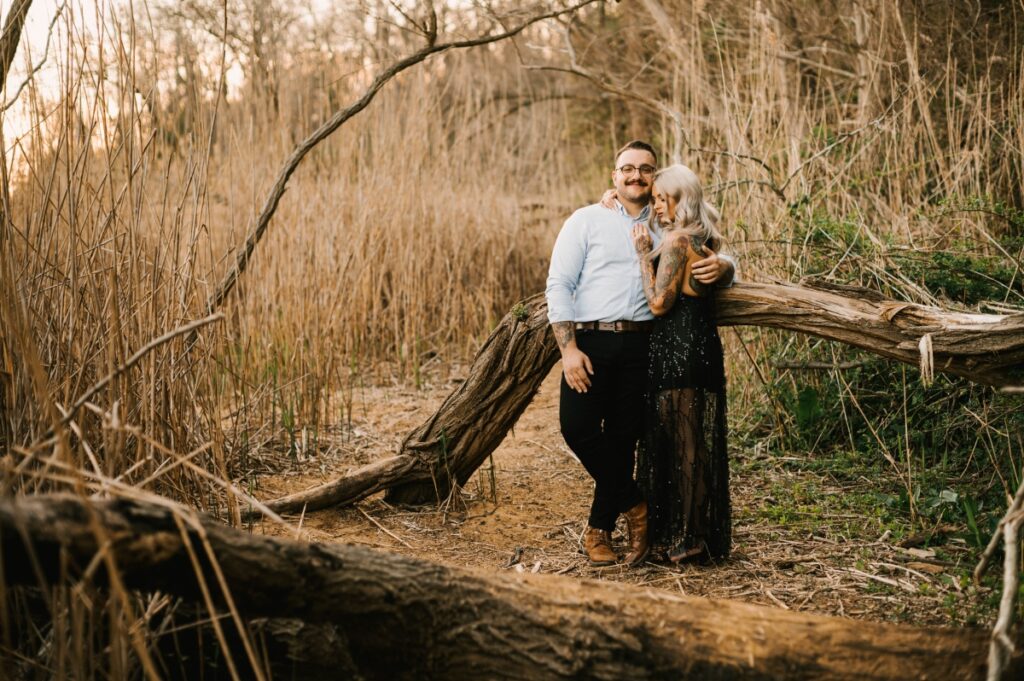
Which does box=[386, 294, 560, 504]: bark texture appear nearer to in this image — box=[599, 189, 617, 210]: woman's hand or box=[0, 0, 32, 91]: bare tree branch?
box=[599, 189, 617, 210]: woman's hand

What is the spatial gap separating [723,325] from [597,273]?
0.52 m

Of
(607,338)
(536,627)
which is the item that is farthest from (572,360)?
(536,627)

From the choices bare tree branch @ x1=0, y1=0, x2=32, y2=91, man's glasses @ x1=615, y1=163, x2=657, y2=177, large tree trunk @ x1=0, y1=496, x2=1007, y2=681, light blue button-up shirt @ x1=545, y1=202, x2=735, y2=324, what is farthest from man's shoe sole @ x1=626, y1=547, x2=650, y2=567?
bare tree branch @ x1=0, y1=0, x2=32, y2=91

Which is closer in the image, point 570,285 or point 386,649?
point 386,649

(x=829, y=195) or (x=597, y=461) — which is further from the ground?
(x=829, y=195)

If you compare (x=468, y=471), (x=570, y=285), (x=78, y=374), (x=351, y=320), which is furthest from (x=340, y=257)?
(x=78, y=374)

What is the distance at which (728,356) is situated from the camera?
4844mm

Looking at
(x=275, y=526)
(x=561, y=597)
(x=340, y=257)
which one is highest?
(x=340, y=257)

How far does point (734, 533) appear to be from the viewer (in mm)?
3363

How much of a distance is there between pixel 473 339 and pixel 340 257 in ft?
5.59

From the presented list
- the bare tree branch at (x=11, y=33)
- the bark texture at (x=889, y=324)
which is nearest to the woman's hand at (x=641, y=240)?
the bark texture at (x=889, y=324)

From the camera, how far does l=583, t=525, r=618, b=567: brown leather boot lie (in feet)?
10.2

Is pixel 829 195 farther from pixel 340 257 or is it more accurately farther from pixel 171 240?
pixel 171 240

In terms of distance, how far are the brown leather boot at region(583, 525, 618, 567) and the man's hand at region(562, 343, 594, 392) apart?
577 mm
